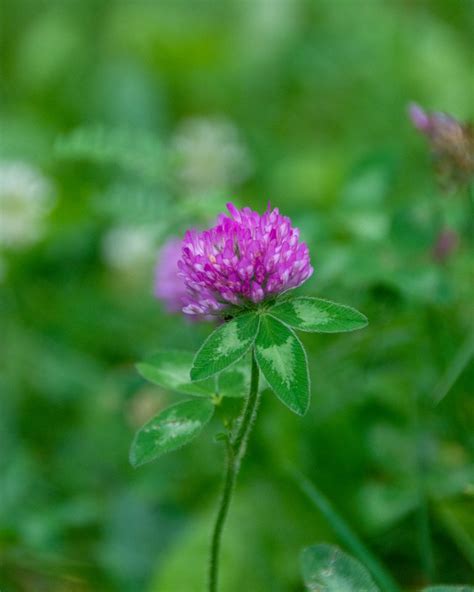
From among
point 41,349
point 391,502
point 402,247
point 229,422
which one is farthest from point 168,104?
point 229,422

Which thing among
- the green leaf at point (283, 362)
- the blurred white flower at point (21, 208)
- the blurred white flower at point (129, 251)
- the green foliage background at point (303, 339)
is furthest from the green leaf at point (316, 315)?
the blurred white flower at point (129, 251)

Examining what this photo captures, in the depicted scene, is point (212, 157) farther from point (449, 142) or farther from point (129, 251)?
point (449, 142)

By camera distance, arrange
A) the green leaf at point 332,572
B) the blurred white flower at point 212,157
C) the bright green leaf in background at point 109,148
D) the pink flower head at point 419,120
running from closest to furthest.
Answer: the green leaf at point 332,572, the pink flower head at point 419,120, the bright green leaf in background at point 109,148, the blurred white flower at point 212,157

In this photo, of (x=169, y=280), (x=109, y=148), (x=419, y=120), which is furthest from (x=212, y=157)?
(x=419, y=120)

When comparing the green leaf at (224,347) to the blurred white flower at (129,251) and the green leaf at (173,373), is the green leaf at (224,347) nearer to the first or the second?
the green leaf at (173,373)

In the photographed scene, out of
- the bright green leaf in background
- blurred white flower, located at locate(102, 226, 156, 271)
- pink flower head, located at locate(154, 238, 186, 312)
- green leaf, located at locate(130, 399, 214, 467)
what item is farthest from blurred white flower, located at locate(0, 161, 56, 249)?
green leaf, located at locate(130, 399, 214, 467)
